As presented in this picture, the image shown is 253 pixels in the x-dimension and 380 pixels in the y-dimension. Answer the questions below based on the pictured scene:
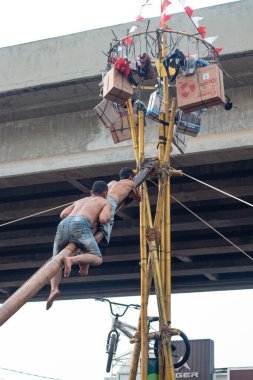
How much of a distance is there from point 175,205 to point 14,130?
14.4ft

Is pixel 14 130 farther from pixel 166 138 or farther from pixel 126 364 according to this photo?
pixel 126 364

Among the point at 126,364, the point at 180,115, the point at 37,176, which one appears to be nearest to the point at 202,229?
the point at 37,176

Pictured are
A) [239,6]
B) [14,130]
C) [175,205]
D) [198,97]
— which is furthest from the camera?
[175,205]

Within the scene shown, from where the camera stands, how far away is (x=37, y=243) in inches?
917

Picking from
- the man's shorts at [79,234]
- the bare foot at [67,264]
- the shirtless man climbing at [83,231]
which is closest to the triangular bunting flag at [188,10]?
the shirtless man climbing at [83,231]

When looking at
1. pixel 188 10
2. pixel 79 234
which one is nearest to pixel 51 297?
pixel 79 234

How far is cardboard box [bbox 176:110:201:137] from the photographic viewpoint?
12242 mm

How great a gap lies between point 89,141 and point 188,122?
523 cm

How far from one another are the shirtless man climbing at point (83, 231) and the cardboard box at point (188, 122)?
2909mm

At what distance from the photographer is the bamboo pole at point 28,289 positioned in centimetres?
781

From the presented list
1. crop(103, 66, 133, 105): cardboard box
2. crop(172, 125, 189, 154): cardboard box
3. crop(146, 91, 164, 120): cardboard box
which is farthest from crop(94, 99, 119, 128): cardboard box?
crop(172, 125, 189, 154): cardboard box

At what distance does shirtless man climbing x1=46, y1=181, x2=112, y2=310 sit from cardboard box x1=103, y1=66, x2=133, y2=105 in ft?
7.96

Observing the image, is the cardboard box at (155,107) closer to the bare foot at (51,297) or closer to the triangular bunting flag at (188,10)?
the triangular bunting flag at (188,10)

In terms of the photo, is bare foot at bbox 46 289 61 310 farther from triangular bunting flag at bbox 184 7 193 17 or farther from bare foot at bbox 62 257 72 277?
triangular bunting flag at bbox 184 7 193 17
